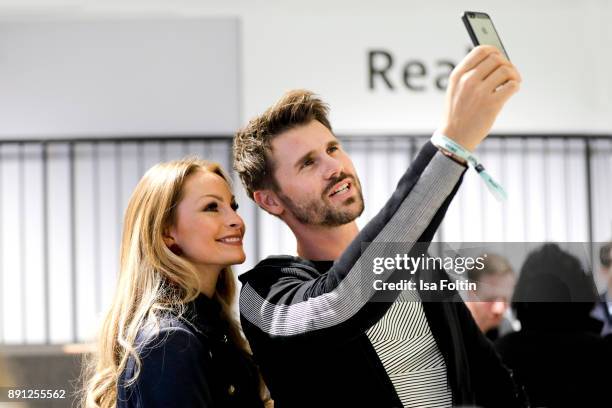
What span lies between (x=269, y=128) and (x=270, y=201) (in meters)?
0.10

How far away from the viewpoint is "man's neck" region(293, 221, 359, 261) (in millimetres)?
1132

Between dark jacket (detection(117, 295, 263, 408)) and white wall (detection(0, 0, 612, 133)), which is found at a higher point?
white wall (detection(0, 0, 612, 133))

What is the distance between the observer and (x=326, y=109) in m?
1.22

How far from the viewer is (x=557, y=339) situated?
4.43 ft

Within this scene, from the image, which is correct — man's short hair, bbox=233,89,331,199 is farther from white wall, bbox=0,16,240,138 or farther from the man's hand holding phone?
white wall, bbox=0,16,240,138

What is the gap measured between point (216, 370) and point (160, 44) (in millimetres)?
2867

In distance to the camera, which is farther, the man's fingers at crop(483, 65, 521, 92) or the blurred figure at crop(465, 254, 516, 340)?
the blurred figure at crop(465, 254, 516, 340)

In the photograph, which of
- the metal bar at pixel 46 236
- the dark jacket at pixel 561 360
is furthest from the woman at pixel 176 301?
the metal bar at pixel 46 236

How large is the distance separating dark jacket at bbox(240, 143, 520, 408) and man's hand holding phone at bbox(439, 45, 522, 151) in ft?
0.12

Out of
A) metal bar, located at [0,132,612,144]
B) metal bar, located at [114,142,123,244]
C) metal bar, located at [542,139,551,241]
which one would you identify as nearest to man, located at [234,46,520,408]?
metal bar, located at [0,132,612,144]

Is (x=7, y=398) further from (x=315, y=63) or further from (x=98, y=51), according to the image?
(x=98, y=51)

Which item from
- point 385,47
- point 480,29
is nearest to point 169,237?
point 480,29

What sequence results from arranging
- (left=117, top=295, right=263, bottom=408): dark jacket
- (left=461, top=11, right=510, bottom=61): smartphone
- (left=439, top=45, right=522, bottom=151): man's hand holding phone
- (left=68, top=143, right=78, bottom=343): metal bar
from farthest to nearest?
(left=68, top=143, right=78, bottom=343): metal bar < (left=117, top=295, right=263, bottom=408): dark jacket < (left=461, top=11, right=510, bottom=61): smartphone < (left=439, top=45, right=522, bottom=151): man's hand holding phone

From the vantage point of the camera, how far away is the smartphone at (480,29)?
35.7 inches
